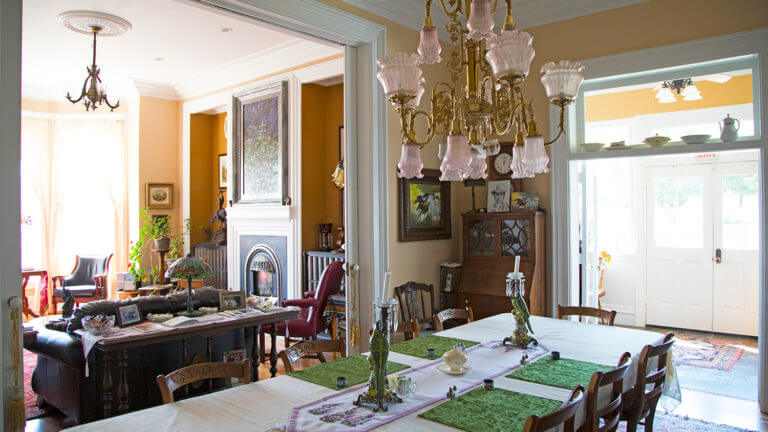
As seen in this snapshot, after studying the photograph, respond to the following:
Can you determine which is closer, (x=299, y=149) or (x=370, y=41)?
(x=370, y=41)

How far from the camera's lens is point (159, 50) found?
6727 millimetres

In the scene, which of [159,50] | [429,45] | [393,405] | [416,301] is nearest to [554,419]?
[393,405]

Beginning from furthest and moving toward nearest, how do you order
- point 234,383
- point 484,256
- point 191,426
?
point 484,256
point 234,383
point 191,426

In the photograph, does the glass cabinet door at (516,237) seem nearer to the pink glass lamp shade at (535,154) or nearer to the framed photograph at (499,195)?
the framed photograph at (499,195)

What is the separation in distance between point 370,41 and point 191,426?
11.4ft

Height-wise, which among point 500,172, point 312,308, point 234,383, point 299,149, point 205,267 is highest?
point 299,149

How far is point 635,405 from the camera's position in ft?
8.14

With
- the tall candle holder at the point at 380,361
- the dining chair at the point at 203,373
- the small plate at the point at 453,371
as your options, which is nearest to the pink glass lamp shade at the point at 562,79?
the tall candle holder at the point at 380,361

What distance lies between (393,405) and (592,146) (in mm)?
3587

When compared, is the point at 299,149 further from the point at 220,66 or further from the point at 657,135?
the point at 657,135

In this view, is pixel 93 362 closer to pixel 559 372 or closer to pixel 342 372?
pixel 342 372

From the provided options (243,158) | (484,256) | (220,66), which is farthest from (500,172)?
(220,66)

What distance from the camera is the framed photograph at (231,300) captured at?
443cm

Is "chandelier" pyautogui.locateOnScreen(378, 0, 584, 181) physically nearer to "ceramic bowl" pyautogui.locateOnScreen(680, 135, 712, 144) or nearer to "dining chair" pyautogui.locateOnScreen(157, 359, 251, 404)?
"dining chair" pyautogui.locateOnScreen(157, 359, 251, 404)
